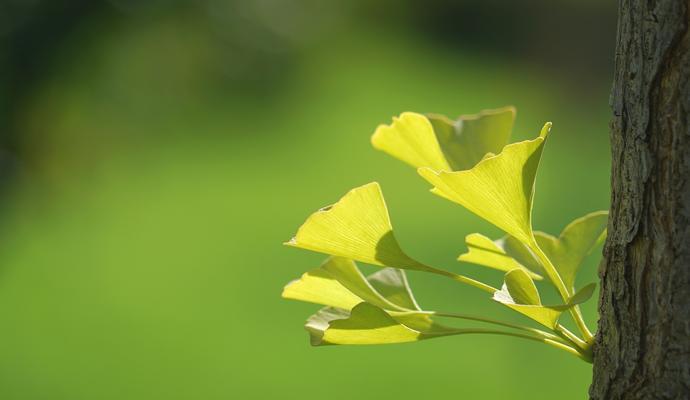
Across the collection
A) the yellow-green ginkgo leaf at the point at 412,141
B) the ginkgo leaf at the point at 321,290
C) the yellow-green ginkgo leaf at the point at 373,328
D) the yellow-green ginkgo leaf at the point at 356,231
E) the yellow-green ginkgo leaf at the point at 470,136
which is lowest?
the yellow-green ginkgo leaf at the point at 373,328

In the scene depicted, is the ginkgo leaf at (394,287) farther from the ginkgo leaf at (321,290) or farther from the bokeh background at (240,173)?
the bokeh background at (240,173)

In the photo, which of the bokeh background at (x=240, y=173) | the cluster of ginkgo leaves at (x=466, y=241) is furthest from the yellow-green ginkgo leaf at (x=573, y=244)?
the bokeh background at (x=240, y=173)

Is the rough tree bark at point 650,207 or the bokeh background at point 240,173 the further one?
the bokeh background at point 240,173

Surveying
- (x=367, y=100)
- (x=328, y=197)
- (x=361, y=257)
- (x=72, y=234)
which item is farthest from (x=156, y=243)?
(x=361, y=257)

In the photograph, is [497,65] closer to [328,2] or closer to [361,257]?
[328,2]

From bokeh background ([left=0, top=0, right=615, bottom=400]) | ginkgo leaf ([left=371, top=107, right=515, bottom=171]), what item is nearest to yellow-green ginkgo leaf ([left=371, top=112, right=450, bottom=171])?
ginkgo leaf ([left=371, top=107, right=515, bottom=171])

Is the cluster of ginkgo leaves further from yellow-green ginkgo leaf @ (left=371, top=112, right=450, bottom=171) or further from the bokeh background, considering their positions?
the bokeh background
